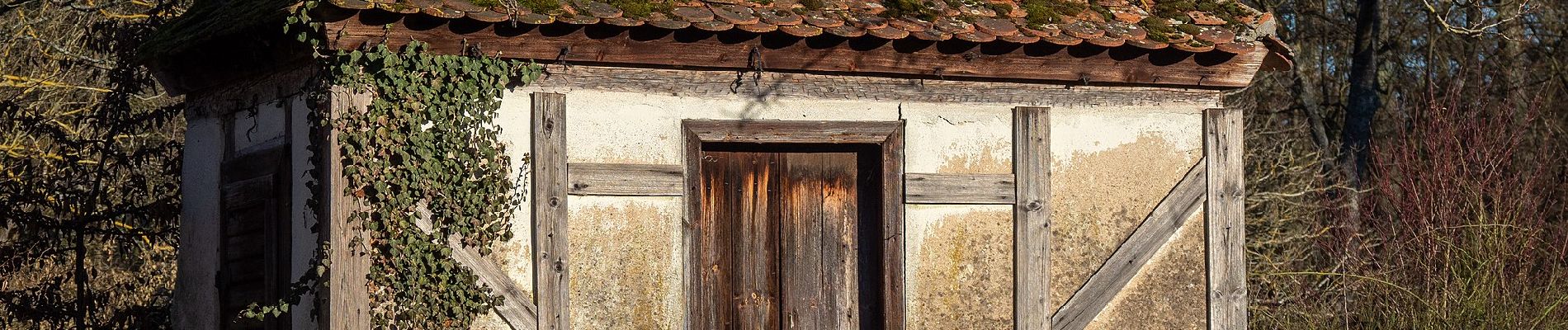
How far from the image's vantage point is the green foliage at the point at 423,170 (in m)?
5.63

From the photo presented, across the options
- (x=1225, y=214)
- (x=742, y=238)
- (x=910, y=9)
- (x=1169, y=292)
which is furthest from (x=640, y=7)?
(x=1225, y=214)

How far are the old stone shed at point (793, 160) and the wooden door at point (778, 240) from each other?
A: 12 mm

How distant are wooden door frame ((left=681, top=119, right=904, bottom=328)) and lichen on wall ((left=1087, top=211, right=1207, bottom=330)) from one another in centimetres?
122

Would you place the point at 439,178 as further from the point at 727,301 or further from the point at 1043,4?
the point at 1043,4

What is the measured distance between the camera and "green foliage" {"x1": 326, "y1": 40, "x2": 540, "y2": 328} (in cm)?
563

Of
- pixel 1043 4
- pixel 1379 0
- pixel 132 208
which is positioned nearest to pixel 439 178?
pixel 1043 4

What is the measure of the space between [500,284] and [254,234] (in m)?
1.50

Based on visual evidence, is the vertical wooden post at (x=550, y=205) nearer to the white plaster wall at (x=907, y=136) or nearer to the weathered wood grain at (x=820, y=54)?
the white plaster wall at (x=907, y=136)

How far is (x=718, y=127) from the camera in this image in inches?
250

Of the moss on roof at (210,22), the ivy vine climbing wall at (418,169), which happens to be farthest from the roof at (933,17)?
the moss on roof at (210,22)

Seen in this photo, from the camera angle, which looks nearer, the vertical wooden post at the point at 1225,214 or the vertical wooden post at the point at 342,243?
the vertical wooden post at the point at 342,243

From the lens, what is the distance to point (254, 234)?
21.8ft

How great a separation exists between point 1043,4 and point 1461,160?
14.6 ft

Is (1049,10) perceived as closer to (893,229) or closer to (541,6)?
(893,229)
